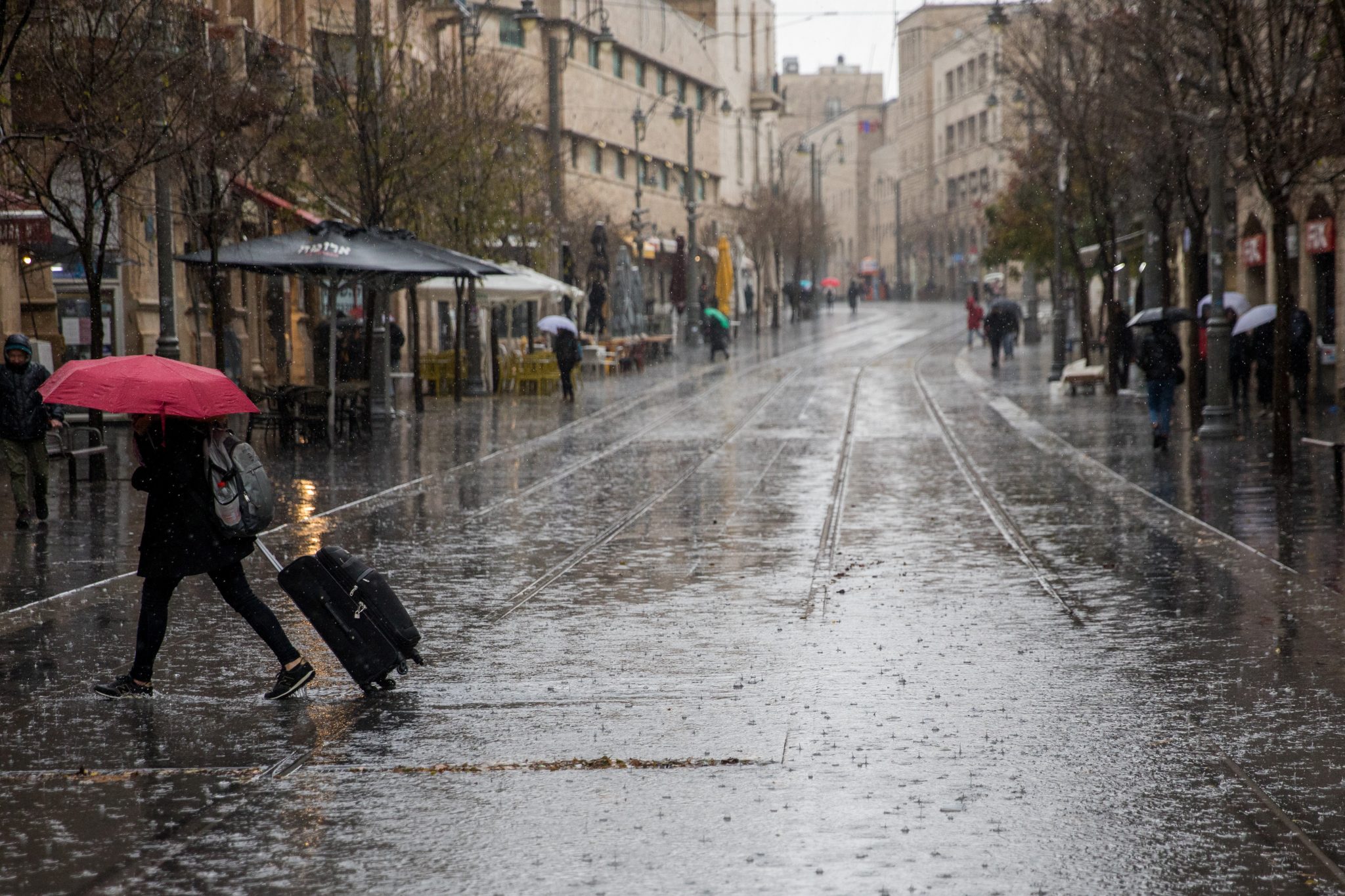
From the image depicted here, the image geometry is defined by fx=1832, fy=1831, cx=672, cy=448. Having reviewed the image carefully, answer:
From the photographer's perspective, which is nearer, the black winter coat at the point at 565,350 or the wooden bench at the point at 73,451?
the wooden bench at the point at 73,451

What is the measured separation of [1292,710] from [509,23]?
56124 millimetres

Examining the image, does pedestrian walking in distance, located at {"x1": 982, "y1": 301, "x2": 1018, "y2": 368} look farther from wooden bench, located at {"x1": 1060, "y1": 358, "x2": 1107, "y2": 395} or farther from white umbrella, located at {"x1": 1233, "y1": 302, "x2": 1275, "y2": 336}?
white umbrella, located at {"x1": 1233, "y1": 302, "x2": 1275, "y2": 336}

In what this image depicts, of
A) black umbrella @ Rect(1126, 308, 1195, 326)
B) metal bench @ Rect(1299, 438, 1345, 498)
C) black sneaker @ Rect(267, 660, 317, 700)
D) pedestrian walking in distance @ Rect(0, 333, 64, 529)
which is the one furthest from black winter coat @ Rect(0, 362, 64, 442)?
black umbrella @ Rect(1126, 308, 1195, 326)

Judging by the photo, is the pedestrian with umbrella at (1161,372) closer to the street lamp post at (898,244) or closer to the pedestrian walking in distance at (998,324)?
the pedestrian walking in distance at (998,324)

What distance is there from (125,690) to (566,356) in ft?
82.8

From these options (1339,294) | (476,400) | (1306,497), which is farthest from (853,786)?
(476,400)

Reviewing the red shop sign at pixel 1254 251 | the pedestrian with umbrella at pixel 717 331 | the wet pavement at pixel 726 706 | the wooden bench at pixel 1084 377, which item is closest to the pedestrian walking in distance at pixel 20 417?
the wet pavement at pixel 726 706

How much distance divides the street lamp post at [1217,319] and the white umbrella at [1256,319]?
355 centimetres

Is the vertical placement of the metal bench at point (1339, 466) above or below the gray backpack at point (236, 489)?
below

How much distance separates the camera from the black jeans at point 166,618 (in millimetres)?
8234

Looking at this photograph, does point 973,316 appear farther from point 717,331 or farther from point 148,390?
point 148,390

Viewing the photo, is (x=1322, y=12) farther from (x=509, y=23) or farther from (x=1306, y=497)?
(x=509, y=23)

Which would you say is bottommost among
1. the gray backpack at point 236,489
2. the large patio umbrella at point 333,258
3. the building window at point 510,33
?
the gray backpack at point 236,489

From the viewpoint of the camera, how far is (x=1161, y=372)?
21.1m
